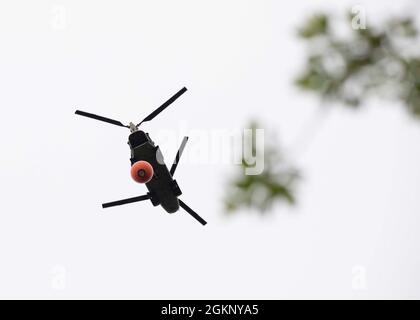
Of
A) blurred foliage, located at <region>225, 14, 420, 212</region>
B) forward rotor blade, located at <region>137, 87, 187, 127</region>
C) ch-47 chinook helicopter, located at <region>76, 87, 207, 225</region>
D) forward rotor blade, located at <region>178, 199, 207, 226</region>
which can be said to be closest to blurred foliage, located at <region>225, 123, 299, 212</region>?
blurred foliage, located at <region>225, 14, 420, 212</region>

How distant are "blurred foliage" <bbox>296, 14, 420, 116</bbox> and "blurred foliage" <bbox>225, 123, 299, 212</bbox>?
1.94 feet

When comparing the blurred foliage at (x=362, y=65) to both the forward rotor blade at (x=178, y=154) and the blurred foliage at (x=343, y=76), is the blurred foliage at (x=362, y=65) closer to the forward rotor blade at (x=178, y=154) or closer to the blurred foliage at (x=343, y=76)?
the blurred foliage at (x=343, y=76)

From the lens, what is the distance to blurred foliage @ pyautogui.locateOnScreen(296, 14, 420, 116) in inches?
136

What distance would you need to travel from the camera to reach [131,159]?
13.4 metres

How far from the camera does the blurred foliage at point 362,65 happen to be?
346 centimetres

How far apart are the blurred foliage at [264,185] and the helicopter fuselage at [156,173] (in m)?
9.99

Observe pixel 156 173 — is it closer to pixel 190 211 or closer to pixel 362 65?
pixel 190 211

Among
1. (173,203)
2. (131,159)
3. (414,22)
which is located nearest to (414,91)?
(414,22)

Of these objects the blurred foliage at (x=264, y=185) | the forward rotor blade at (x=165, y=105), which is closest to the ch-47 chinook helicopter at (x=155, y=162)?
the forward rotor blade at (x=165, y=105)

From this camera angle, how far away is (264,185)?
11.4 feet

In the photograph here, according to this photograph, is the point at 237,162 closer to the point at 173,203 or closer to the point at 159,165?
the point at 159,165

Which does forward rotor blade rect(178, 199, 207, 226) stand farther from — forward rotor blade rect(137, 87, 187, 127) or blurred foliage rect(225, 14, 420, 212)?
blurred foliage rect(225, 14, 420, 212)

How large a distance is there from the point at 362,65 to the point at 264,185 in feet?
3.50
